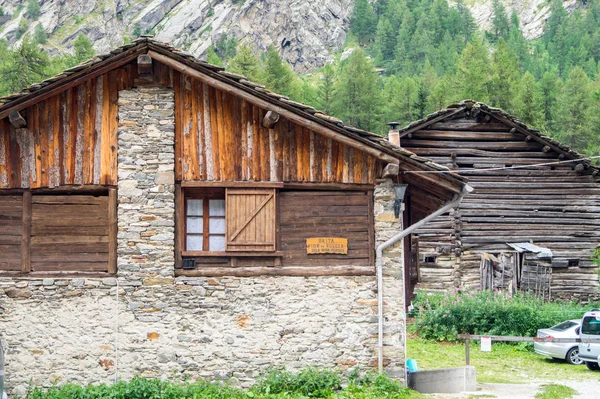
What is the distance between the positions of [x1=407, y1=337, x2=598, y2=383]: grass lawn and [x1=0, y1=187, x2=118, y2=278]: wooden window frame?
27.9 feet

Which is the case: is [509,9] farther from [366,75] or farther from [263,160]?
[263,160]

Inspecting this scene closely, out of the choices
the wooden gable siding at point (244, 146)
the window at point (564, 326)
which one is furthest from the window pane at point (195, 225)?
the window at point (564, 326)

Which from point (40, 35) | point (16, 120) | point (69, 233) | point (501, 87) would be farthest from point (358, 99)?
point (40, 35)

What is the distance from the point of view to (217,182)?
14000 millimetres

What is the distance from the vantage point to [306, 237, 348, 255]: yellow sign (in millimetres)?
14125

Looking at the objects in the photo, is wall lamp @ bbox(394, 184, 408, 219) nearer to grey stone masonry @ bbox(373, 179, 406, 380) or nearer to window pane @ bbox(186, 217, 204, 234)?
grey stone masonry @ bbox(373, 179, 406, 380)

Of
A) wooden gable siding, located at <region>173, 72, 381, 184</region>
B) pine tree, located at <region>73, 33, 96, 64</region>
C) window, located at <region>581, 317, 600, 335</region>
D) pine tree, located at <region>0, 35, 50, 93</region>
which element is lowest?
window, located at <region>581, 317, 600, 335</region>

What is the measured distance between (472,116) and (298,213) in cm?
1582

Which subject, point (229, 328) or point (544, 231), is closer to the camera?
point (229, 328)

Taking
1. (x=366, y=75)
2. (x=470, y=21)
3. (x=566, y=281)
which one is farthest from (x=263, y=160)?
(x=470, y=21)

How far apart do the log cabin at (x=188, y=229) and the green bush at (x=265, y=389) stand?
9.7 inches

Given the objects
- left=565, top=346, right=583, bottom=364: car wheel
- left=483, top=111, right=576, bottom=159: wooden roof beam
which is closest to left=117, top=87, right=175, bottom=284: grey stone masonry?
left=565, top=346, right=583, bottom=364: car wheel

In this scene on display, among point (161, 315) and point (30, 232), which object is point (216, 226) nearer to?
point (161, 315)

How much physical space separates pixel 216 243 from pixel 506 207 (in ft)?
54.6
